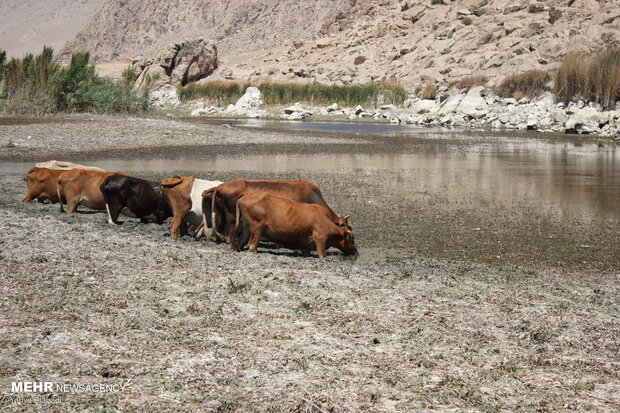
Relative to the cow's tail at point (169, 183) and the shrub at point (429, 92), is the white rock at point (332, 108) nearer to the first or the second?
the shrub at point (429, 92)

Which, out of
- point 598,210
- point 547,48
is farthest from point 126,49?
point 598,210

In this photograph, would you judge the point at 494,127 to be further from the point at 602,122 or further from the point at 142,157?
the point at 142,157

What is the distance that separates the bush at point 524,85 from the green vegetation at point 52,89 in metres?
31.2

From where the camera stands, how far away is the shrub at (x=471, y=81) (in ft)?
207

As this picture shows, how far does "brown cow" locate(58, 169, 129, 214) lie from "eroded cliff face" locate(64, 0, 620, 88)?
4340cm

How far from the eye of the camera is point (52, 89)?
35.0 m

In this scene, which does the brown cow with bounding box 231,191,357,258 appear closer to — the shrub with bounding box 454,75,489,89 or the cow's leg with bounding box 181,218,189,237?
the cow's leg with bounding box 181,218,189,237

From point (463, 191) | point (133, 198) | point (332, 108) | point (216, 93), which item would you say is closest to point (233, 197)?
point (133, 198)

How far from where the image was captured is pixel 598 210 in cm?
1458

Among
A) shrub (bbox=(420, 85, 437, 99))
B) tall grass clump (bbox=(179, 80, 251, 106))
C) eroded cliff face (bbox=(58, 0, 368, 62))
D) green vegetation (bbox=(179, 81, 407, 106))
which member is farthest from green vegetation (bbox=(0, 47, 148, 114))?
eroded cliff face (bbox=(58, 0, 368, 62))

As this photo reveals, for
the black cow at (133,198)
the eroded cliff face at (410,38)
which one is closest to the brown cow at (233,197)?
the black cow at (133,198)

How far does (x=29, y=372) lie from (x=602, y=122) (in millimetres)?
40795

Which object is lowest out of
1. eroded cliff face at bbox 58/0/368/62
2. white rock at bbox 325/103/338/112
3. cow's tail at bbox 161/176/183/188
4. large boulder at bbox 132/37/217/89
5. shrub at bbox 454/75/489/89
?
cow's tail at bbox 161/176/183/188

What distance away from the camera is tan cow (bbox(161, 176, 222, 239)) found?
10859 millimetres
